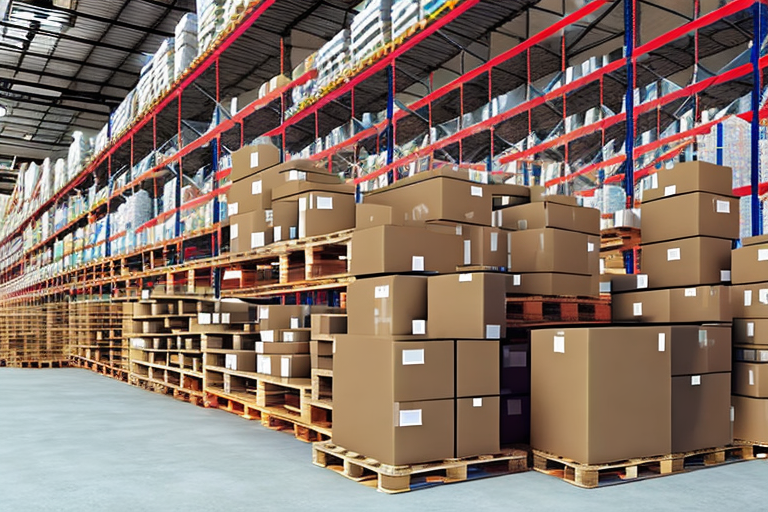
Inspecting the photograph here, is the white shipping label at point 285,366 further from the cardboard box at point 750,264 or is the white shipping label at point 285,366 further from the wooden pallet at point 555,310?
the cardboard box at point 750,264

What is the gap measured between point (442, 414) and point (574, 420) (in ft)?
2.28

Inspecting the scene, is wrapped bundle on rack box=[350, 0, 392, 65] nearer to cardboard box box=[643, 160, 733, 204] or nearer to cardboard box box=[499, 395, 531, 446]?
cardboard box box=[643, 160, 733, 204]

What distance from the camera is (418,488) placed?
3254 mm

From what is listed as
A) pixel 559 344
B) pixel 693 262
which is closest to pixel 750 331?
pixel 693 262

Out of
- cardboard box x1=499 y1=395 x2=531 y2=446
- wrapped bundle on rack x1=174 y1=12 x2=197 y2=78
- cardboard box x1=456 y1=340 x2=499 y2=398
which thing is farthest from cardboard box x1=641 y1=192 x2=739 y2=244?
wrapped bundle on rack x1=174 y1=12 x2=197 y2=78

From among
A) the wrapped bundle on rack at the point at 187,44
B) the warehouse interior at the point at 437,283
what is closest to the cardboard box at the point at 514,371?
the warehouse interior at the point at 437,283

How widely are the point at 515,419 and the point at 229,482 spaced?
5.42 feet

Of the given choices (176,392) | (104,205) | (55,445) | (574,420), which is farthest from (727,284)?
(104,205)

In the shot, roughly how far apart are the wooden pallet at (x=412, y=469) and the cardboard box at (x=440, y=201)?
1.59 metres

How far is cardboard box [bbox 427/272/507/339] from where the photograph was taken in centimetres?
355

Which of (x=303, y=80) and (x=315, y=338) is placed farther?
(x=303, y=80)

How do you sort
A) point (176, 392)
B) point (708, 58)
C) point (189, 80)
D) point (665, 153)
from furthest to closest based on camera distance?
point (189, 80) → point (708, 58) → point (176, 392) → point (665, 153)

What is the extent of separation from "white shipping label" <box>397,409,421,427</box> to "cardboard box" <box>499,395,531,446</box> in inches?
29.1

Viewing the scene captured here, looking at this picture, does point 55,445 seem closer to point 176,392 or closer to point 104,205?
point 176,392
